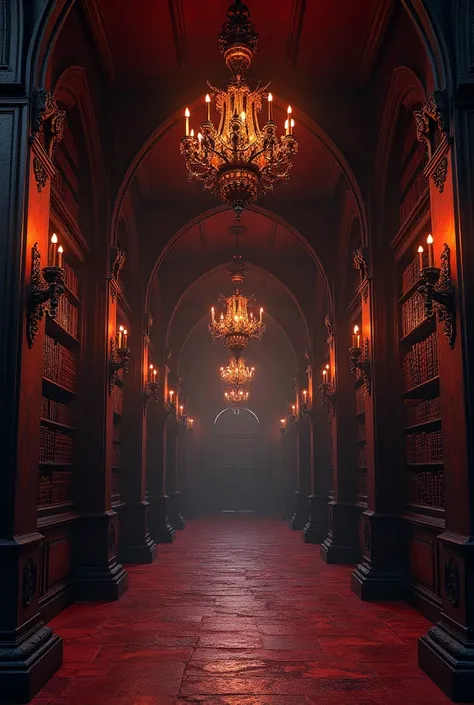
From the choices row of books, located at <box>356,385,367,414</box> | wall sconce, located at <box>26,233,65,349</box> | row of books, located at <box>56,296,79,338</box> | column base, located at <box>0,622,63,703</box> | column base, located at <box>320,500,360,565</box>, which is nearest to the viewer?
column base, located at <box>0,622,63,703</box>

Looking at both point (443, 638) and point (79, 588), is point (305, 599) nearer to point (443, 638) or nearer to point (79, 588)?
point (79, 588)

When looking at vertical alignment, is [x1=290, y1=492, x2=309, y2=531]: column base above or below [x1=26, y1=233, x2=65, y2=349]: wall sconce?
below

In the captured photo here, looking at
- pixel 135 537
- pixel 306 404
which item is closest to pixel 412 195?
pixel 135 537

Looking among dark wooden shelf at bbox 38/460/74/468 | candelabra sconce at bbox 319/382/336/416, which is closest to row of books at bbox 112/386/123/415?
dark wooden shelf at bbox 38/460/74/468

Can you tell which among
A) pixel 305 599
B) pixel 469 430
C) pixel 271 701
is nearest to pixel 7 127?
pixel 469 430

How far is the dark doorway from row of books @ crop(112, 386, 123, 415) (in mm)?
12502

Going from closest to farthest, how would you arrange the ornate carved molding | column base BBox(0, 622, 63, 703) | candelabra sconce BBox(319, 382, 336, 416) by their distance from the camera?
1. column base BBox(0, 622, 63, 703)
2. the ornate carved molding
3. candelabra sconce BBox(319, 382, 336, 416)

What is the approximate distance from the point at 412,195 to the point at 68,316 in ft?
12.3

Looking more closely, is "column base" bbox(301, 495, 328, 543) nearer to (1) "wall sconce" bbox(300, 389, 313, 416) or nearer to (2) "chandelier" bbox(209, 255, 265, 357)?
(1) "wall sconce" bbox(300, 389, 313, 416)

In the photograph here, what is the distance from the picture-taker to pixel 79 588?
6.93m

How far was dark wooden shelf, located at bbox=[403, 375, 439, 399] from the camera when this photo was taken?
20.3 feet

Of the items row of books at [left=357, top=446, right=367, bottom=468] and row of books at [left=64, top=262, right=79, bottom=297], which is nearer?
row of books at [left=64, top=262, right=79, bottom=297]

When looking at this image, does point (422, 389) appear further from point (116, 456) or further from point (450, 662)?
A: point (116, 456)

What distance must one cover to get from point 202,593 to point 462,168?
16.6 feet
